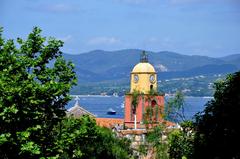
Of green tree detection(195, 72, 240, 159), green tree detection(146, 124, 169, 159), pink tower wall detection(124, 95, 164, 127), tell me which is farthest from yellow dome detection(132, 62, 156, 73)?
green tree detection(195, 72, 240, 159)

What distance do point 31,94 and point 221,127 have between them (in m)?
5.84

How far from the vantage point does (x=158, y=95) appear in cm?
4903

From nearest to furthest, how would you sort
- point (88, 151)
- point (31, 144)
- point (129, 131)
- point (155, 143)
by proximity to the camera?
point (31, 144) → point (88, 151) → point (155, 143) → point (129, 131)

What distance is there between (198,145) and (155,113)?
26.3 metres

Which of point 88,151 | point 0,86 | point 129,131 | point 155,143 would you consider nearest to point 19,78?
point 0,86

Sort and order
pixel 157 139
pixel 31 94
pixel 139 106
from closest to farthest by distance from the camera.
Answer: pixel 31 94
pixel 157 139
pixel 139 106

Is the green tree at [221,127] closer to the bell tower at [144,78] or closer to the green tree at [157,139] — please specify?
the green tree at [157,139]

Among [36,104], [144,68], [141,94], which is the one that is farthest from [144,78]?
[36,104]

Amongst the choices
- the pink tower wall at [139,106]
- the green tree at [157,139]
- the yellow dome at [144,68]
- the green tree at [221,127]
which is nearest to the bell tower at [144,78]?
the yellow dome at [144,68]

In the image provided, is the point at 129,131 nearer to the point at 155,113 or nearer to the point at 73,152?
the point at 155,113

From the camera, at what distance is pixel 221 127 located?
46.9ft

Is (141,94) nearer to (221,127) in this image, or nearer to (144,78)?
(144,78)

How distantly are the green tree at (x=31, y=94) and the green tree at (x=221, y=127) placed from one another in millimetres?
4698

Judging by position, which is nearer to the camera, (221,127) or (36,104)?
(221,127)
